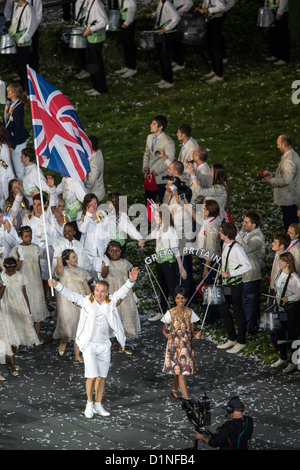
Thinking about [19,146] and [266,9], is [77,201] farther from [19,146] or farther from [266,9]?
[266,9]

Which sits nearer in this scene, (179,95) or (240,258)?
(240,258)

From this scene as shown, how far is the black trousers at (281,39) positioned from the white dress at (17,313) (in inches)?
423

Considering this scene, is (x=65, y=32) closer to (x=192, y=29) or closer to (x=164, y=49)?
(x=164, y=49)

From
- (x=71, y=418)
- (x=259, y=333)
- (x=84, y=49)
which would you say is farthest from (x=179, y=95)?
(x=71, y=418)

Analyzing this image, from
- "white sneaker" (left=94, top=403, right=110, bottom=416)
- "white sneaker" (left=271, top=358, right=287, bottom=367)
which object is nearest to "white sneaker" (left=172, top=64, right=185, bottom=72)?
"white sneaker" (left=271, top=358, right=287, bottom=367)

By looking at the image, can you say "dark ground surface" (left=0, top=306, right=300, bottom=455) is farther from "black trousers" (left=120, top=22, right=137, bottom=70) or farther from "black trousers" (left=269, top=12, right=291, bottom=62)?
"black trousers" (left=269, top=12, right=291, bottom=62)

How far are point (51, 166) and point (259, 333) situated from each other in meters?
3.82

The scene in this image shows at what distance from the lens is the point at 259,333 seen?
14938 millimetres

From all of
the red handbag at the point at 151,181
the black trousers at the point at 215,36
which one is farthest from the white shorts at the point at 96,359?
the black trousers at the point at 215,36

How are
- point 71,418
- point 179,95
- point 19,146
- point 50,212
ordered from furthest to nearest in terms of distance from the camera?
1. point 179,95
2. point 19,146
3. point 50,212
4. point 71,418

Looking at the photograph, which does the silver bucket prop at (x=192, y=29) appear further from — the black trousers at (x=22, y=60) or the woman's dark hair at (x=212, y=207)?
the woman's dark hair at (x=212, y=207)

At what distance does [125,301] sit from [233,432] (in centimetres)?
462

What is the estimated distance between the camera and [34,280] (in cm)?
1505

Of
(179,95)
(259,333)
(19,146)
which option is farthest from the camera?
(179,95)
